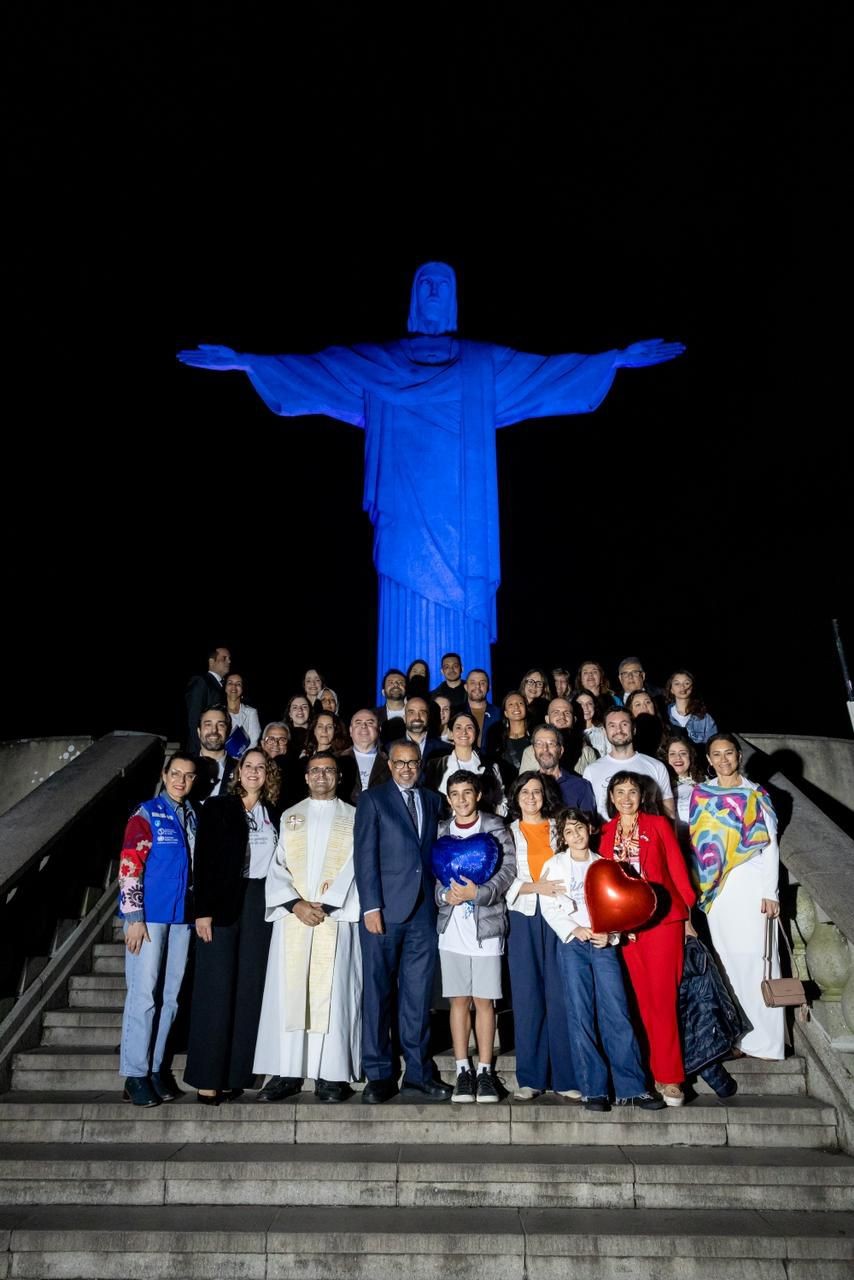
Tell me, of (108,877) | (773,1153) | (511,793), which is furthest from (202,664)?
(773,1153)

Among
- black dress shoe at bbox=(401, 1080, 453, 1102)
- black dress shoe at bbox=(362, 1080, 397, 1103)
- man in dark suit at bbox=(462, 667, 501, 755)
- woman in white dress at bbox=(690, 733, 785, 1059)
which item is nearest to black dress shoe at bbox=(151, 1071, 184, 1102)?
black dress shoe at bbox=(362, 1080, 397, 1103)

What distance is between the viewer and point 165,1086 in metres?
4.34

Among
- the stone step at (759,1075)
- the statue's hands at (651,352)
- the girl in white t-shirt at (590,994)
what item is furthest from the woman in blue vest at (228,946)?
the statue's hands at (651,352)

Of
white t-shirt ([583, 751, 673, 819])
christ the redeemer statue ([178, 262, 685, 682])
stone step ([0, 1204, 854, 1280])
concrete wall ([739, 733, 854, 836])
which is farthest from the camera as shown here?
christ the redeemer statue ([178, 262, 685, 682])

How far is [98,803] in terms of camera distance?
5938 millimetres

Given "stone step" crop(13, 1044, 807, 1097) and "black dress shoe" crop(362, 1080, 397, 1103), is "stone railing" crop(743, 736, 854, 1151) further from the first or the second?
"black dress shoe" crop(362, 1080, 397, 1103)

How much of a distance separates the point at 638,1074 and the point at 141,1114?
7.71 feet

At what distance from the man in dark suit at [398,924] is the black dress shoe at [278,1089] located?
1.25ft

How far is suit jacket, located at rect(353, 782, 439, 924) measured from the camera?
181 inches

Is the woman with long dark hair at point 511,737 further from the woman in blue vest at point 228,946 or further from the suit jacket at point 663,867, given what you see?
the woman in blue vest at point 228,946

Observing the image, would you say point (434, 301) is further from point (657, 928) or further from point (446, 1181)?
point (446, 1181)

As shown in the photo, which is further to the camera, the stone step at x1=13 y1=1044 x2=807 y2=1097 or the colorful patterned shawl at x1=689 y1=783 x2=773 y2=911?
the colorful patterned shawl at x1=689 y1=783 x2=773 y2=911

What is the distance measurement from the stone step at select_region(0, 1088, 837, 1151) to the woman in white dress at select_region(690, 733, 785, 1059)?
0.43 metres

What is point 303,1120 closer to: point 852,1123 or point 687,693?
point 852,1123
